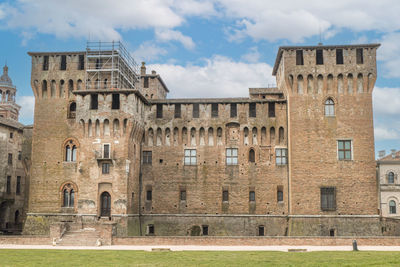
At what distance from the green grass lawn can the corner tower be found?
12.4 meters

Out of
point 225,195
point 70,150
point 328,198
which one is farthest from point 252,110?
point 70,150

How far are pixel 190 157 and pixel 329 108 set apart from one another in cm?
1324

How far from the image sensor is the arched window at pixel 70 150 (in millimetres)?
37438

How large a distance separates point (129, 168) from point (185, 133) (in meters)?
6.74

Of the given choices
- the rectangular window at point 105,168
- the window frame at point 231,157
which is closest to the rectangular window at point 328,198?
the window frame at point 231,157

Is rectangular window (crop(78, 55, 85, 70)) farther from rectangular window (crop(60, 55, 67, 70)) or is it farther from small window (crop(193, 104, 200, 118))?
small window (crop(193, 104, 200, 118))

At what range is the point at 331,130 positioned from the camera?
36.3 meters

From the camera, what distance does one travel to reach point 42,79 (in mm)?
38781

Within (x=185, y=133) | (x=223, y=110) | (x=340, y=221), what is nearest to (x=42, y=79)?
(x=185, y=133)

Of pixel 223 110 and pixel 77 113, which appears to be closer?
pixel 77 113

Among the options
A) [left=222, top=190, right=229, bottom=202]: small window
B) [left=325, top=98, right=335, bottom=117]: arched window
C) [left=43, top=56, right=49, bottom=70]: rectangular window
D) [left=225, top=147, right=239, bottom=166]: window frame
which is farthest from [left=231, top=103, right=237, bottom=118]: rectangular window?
[left=43, top=56, right=49, bottom=70]: rectangular window

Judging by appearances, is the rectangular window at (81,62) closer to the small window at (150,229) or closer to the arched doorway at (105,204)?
the arched doorway at (105,204)

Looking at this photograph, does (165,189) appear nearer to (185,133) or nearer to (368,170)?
(185,133)

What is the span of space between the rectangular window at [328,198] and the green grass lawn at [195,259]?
477 inches
